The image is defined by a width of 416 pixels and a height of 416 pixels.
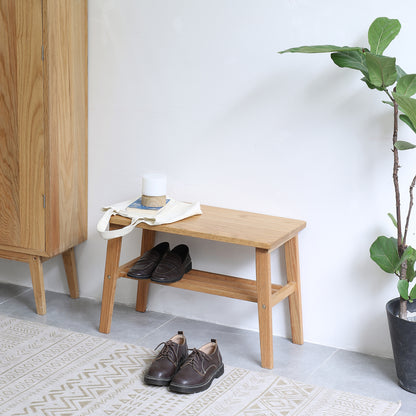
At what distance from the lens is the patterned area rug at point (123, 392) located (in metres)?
2.02

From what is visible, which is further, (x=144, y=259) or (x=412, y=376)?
(x=144, y=259)

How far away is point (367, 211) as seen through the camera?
2.41 meters

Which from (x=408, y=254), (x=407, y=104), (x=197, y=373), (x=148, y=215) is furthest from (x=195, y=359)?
(x=407, y=104)

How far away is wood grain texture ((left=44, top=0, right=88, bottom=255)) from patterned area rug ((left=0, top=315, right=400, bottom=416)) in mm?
537

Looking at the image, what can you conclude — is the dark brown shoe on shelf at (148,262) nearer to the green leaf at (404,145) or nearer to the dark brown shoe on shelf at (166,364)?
the dark brown shoe on shelf at (166,364)

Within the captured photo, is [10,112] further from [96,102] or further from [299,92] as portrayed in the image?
[299,92]

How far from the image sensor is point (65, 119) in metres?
2.63

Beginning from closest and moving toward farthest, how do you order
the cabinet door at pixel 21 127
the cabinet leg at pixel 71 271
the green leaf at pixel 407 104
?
the green leaf at pixel 407 104 < the cabinet door at pixel 21 127 < the cabinet leg at pixel 71 271

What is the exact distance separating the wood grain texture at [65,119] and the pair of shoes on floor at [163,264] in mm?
440

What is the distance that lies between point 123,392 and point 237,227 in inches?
28.2

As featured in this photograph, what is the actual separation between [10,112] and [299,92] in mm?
1157

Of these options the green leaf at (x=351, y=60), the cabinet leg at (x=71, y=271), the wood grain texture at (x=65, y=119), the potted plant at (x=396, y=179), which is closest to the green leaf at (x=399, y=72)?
the potted plant at (x=396, y=179)

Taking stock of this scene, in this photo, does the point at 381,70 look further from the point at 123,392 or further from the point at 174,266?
the point at 123,392

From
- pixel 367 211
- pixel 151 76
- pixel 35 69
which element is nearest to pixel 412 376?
pixel 367 211
